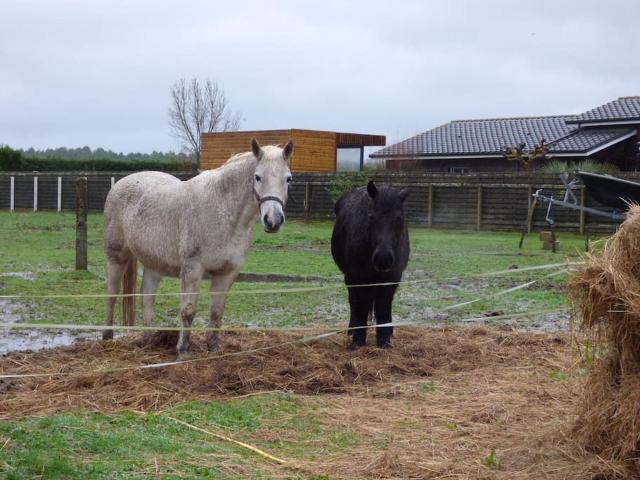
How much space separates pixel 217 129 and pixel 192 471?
52545 millimetres

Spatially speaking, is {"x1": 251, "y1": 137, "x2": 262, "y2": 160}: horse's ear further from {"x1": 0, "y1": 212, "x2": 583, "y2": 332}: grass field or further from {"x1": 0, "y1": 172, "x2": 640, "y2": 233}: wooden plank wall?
{"x1": 0, "y1": 172, "x2": 640, "y2": 233}: wooden plank wall

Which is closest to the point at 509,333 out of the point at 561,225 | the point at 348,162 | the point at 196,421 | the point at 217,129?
the point at 196,421

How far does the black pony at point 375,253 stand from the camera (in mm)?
9102

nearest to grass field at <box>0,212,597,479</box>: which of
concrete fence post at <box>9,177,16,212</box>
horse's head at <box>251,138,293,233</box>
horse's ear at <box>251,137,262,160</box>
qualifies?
horse's head at <box>251,138,293,233</box>

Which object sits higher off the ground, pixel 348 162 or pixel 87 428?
pixel 348 162

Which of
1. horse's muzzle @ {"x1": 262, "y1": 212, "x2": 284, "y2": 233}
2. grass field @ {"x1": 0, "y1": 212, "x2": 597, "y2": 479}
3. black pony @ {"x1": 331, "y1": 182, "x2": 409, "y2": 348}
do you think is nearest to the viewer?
grass field @ {"x1": 0, "y1": 212, "x2": 597, "y2": 479}

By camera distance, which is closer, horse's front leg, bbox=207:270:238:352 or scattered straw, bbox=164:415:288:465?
scattered straw, bbox=164:415:288:465

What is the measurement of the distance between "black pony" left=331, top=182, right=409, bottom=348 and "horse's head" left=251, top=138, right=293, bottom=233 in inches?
50.1

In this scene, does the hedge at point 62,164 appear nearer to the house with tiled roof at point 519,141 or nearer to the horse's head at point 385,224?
the house with tiled roof at point 519,141

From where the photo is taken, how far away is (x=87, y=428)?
5910 mm

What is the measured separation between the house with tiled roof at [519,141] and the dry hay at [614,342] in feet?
107

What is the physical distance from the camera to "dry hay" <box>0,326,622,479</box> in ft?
17.8

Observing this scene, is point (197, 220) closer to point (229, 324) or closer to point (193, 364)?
point (193, 364)

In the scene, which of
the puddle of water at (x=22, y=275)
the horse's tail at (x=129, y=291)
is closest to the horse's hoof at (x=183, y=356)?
the horse's tail at (x=129, y=291)
